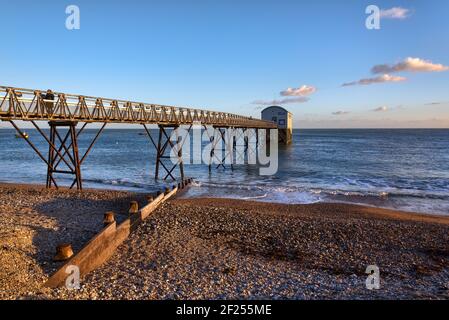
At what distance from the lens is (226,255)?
8734mm

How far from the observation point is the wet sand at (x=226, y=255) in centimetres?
651

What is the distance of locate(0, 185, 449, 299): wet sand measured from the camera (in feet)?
21.4

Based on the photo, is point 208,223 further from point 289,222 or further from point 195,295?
point 195,295
